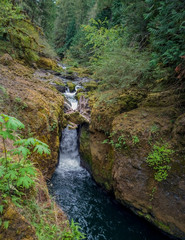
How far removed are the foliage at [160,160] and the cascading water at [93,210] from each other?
2.15 metres

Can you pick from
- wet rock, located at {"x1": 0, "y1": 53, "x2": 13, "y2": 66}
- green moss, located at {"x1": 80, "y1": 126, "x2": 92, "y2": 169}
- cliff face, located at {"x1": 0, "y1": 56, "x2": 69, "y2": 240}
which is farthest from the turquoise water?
wet rock, located at {"x1": 0, "y1": 53, "x2": 13, "y2": 66}

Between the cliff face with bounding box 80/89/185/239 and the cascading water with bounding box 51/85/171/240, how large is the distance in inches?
22.1

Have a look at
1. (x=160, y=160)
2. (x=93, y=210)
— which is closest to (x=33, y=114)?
(x=93, y=210)

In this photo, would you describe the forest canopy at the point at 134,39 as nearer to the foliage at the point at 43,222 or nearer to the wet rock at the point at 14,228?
the foliage at the point at 43,222

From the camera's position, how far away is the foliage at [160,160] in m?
4.68

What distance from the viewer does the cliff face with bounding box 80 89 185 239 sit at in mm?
4582

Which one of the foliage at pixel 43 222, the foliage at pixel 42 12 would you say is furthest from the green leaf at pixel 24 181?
the foliage at pixel 42 12

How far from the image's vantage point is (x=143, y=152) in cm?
514

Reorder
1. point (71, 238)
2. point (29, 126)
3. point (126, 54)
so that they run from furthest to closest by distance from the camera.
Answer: point (126, 54), point (29, 126), point (71, 238)

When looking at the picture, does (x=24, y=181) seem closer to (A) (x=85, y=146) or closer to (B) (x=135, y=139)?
(B) (x=135, y=139)

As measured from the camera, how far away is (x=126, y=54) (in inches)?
269

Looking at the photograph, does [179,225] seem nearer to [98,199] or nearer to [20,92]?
[98,199]

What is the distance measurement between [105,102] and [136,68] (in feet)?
7.04

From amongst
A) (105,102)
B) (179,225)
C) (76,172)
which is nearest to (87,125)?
(105,102)
